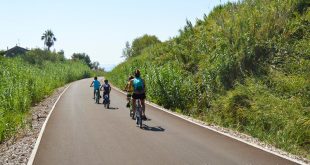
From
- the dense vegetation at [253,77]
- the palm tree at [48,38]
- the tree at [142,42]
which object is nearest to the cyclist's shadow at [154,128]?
the dense vegetation at [253,77]

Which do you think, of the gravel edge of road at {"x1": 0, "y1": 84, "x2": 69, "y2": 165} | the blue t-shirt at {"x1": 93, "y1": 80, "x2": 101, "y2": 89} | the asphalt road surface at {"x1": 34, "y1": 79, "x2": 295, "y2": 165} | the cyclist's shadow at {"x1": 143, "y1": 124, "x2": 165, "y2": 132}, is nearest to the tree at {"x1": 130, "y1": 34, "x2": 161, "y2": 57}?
the blue t-shirt at {"x1": 93, "y1": 80, "x2": 101, "y2": 89}

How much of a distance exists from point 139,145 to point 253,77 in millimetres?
7994

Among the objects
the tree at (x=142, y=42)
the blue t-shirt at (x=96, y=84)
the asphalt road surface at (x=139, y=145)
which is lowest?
the asphalt road surface at (x=139, y=145)

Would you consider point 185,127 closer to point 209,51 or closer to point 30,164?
point 30,164

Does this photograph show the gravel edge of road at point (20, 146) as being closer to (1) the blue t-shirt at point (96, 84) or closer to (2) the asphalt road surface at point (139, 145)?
(2) the asphalt road surface at point (139, 145)

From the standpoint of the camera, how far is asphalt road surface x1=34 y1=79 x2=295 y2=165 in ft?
32.4

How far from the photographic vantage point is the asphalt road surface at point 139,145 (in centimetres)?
987

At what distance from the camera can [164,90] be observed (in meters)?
22.8

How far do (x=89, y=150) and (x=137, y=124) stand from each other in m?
4.43

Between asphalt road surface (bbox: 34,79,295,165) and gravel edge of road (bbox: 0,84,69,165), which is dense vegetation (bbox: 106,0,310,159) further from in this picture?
gravel edge of road (bbox: 0,84,69,165)

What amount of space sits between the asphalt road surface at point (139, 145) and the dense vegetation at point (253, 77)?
1.92 meters

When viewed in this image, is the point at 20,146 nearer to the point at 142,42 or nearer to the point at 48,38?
the point at 142,42

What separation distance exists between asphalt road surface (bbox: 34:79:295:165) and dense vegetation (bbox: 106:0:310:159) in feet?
6.31

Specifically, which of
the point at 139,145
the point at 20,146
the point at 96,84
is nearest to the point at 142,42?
the point at 96,84
